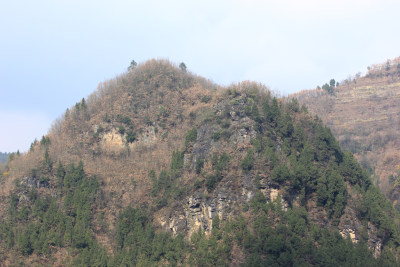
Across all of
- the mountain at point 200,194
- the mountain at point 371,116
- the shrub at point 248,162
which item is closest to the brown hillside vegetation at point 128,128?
the mountain at point 200,194

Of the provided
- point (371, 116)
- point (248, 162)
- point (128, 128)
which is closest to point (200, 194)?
point (248, 162)

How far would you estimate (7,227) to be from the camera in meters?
55.8

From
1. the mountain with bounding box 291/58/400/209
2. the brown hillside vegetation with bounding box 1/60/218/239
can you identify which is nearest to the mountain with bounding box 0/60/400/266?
the brown hillside vegetation with bounding box 1/60/218/239

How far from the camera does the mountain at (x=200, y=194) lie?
148ft

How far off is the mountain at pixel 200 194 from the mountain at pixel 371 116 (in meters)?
25.4

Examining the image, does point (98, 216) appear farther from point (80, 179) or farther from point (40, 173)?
point (40, 173)

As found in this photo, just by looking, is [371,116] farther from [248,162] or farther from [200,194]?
[200,194]

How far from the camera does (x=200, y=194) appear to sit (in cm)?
5056

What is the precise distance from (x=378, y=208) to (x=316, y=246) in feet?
27.0

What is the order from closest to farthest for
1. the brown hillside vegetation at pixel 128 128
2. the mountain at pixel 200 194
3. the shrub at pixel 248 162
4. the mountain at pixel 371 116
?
the mountain at pixel 200 194, the shrub at pixel 248 162, the brown hillside vegetation at pixel 128 128, the mountain at pixel 371 116

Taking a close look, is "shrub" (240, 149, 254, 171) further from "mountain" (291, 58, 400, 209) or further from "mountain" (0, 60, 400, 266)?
"mountain" (291, 58, 400, 209)

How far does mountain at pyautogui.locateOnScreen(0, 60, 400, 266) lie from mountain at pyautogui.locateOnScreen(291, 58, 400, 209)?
2544cm

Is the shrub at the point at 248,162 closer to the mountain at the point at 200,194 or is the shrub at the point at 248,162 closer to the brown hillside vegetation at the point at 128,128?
the mountain at the point at 200,194

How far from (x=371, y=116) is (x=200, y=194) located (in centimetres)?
6681
